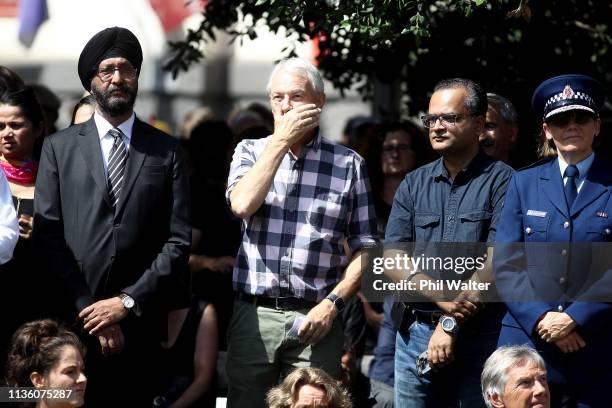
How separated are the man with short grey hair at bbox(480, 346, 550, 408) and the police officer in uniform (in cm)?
11

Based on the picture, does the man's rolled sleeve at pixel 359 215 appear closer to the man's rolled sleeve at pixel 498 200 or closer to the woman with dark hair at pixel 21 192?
the man's rolled sleeve at pixel 498 200

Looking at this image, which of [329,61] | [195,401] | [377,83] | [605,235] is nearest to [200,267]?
[195,401]

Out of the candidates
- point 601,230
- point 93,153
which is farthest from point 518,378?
point 93,153

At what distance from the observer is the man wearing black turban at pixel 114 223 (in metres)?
5.89

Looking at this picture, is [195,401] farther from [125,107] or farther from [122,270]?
[125,107]

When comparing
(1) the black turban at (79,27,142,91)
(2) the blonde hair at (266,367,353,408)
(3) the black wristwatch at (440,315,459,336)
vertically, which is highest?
(1) the black turban at (79,27,142,91)

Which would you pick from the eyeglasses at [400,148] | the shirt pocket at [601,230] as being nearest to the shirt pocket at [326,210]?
the shirt pocket at [601,230]

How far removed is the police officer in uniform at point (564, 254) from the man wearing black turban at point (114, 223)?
158 cm

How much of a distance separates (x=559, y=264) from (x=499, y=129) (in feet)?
5.27

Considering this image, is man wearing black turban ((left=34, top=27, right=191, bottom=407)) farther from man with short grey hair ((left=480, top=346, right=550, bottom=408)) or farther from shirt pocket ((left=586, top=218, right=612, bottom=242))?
shirt pocket ((left=586, top=218, right=612, bottom=242))

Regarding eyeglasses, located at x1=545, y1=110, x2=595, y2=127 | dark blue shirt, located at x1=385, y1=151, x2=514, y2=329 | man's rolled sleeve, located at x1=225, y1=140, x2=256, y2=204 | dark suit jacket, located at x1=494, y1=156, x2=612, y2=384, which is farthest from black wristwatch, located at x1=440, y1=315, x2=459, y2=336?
man's rolled sleeve, located at x1=225, y1=140, x2=256, y2=204

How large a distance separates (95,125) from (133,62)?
36cm

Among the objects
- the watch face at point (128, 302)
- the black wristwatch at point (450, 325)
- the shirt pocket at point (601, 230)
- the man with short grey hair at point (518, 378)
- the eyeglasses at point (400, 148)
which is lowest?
the man with short grey hair at point (518, 378)

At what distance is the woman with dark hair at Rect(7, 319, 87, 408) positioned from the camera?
5.51 metres
